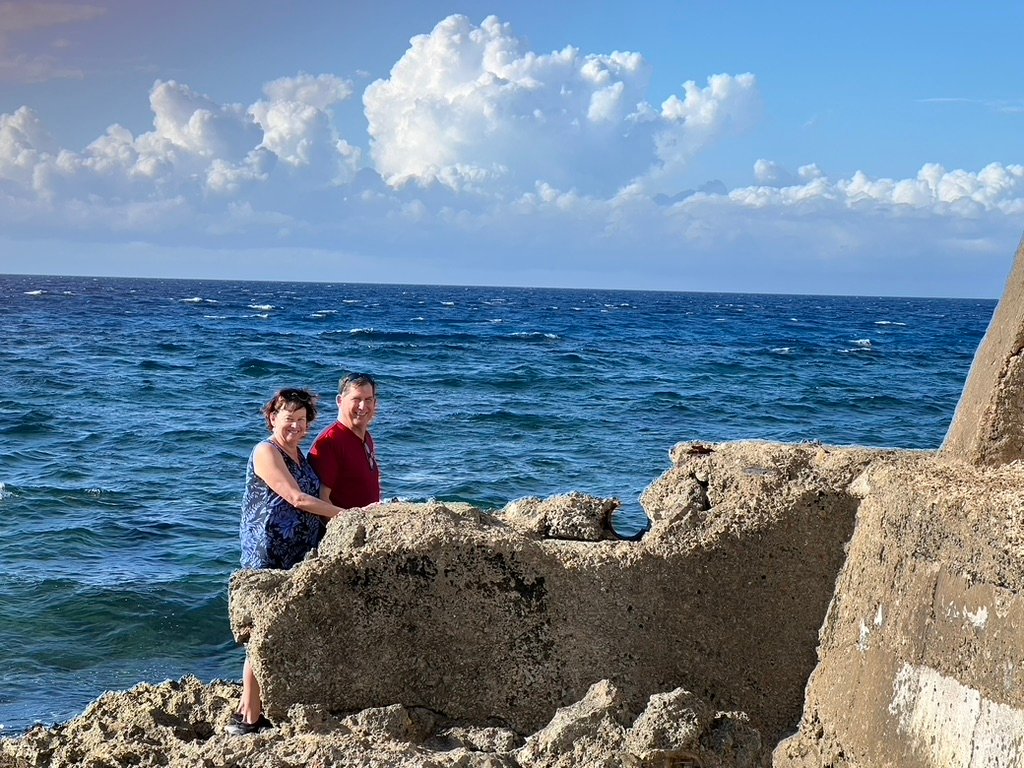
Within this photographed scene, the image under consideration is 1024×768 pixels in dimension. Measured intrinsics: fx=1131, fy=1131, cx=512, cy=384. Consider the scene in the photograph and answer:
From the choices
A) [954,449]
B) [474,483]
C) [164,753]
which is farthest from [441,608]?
[474,483]

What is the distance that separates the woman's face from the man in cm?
19

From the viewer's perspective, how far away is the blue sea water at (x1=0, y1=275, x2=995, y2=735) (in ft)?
29.1

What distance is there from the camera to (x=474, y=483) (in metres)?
13.9

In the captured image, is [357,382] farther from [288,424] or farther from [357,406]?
[288,424]

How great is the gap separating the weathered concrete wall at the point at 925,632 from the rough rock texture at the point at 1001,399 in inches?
4.4

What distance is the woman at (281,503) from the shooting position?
475cm

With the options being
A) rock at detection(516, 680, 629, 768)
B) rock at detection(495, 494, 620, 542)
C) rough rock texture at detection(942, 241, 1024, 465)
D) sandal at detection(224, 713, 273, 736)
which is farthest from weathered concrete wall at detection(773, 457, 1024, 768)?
sandal at detection(224, 713, 273, 736)

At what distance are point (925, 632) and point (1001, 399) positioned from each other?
955mm

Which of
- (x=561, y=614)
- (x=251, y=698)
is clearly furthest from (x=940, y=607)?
(x=251, y=698)

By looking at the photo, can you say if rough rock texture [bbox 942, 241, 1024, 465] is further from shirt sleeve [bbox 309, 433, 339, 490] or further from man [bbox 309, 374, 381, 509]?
shirt sleeve [bbox 309, 433, 339, 490]

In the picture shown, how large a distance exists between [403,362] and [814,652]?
2731 cm

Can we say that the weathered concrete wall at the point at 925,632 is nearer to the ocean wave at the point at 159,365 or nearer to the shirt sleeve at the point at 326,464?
the shirt sleeve at the point at 326,464

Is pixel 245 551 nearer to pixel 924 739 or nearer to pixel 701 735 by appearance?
→ pixel 701 735

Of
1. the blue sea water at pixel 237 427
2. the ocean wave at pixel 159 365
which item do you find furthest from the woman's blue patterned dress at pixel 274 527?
the ocean wave at pixel 159 365
